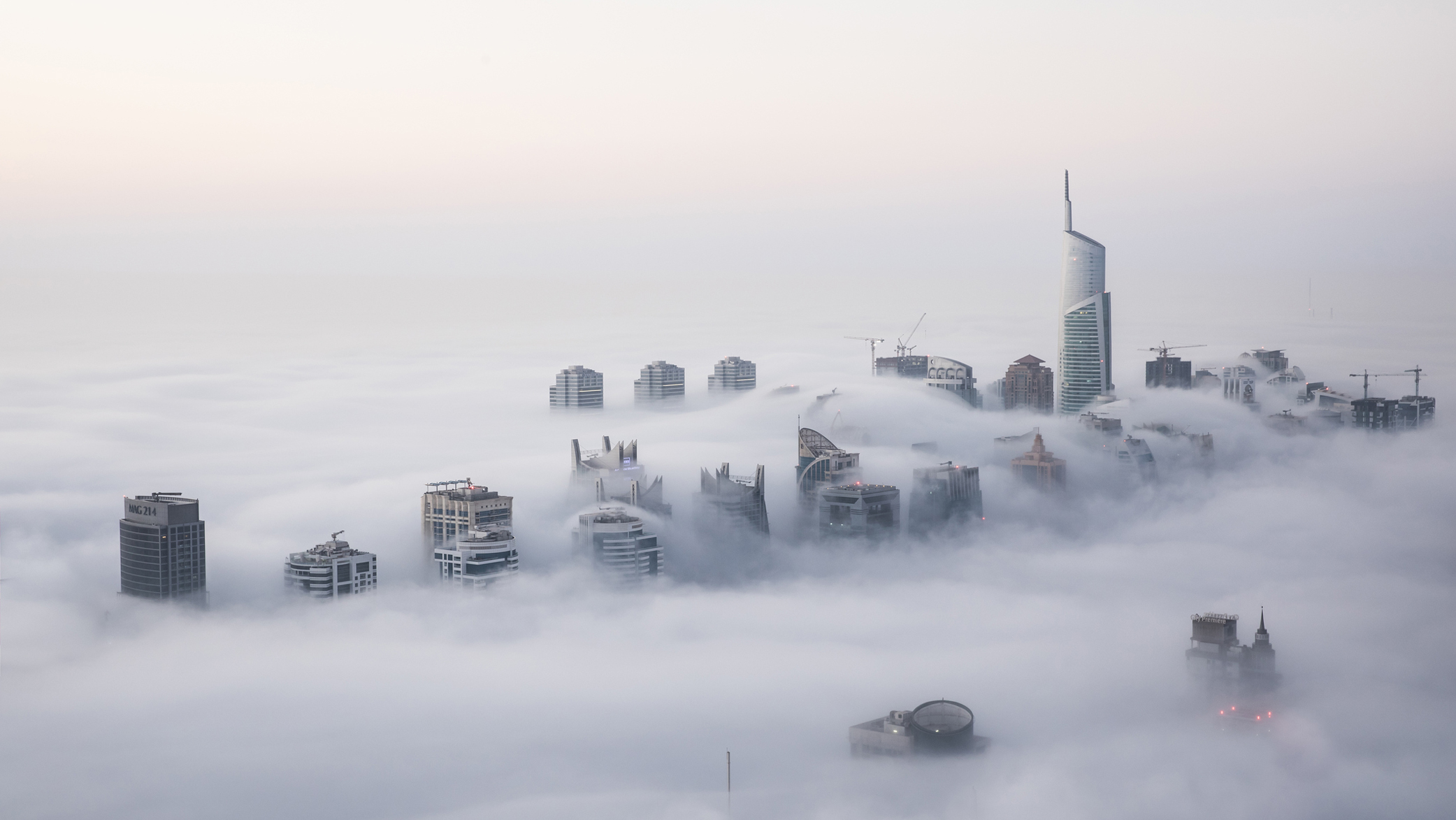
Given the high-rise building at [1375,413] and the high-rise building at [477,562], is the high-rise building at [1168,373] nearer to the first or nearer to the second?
the high-rise building at [1375,413]

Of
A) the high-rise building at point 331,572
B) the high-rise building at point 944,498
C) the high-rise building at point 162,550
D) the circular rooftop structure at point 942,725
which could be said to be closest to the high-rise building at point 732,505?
the high-rise building at point 944,498

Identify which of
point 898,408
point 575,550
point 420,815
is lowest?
point 420,815

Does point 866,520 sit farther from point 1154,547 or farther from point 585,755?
point 585,755

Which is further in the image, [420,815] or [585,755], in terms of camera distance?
[585,755]

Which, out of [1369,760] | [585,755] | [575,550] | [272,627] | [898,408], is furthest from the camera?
[898,408]

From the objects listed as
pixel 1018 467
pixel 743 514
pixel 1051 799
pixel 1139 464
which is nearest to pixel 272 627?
pixel 743 514

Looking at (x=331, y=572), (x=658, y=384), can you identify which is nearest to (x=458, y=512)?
(x=331, y=572)

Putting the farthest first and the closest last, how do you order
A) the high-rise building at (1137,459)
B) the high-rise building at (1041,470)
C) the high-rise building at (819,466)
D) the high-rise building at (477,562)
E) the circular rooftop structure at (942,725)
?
1. the high-rise building at (1137,459)
2. the high-rise building at (1041,470)
3. the high-rise building at (819,466)
4. the high-rise building at (477,562)
5. the circular rooftop structure at (942,725)
